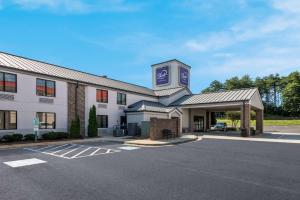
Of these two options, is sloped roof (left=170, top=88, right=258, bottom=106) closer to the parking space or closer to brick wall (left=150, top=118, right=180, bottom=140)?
brick wall (left=150, top=118, right=180, bottom=140)

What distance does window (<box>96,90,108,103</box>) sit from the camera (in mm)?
26266

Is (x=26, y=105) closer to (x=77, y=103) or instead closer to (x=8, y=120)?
(x=8, y=120)

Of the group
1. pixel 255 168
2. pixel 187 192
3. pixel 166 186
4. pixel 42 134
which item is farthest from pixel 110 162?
pixel 42 134

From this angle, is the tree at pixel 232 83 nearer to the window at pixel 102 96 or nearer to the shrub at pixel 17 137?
the window at pixel 102 96

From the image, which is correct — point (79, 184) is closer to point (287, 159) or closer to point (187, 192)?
point (187, 192)

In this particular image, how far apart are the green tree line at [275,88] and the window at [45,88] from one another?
72.8 meters

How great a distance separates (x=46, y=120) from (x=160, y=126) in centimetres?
1037

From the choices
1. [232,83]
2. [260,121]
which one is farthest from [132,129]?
[232,83]

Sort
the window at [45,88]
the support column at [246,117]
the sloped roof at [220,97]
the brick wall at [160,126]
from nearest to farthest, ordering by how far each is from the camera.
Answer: the window at [45,88], the brick wall at [160,126], the support column at [246,117], the sloped roof at [220,97]

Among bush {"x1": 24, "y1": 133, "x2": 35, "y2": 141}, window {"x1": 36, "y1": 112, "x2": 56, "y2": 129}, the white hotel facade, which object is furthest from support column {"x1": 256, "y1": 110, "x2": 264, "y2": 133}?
bush {"x1": 24, "y1": 133, "x2": 35, "y2": 141}

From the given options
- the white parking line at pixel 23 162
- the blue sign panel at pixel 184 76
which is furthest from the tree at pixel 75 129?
the blue sign panel at pixel 184 76

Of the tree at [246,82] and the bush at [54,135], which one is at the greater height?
the tree at [246,82]

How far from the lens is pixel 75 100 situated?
2394 cm

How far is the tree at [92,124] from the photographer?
23.9 metres
